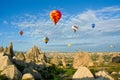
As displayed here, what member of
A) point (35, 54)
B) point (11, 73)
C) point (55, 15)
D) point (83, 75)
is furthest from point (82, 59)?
point (11, 73)

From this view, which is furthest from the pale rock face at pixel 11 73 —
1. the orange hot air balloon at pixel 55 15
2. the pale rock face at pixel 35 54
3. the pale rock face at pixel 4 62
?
the pale rock face at pixel 35 54

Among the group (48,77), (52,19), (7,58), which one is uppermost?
(52,19)

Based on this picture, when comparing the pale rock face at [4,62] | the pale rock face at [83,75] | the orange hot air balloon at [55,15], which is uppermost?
the orange hot air balloon at [55,15]

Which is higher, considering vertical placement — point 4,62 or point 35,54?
point 35,54

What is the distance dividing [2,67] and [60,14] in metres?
19.1

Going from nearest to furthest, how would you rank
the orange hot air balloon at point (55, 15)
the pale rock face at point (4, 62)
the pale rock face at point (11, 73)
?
the pale rock face at point (11, 73) → the pale rock face at point (4, 62) → the orange hot air balloon at point (55, 15)

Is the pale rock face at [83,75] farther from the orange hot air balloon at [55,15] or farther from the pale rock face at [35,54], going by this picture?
the pale rock face at [35,54]

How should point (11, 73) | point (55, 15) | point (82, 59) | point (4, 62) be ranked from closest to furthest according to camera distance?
point (11, 73)
point (4, 62)
point (55, 15)
point (82, 59)

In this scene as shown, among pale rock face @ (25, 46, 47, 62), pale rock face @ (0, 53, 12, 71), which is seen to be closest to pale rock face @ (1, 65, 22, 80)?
pale rock face @ (0, 53, 12, 71)

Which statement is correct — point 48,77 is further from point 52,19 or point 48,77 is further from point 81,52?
point 81,52

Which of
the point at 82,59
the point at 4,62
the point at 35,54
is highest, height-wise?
Result: the point at 35,54

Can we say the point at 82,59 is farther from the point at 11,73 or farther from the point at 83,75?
the point at 11,73

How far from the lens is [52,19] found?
6022 cm

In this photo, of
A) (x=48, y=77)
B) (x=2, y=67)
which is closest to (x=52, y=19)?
(x=48, y=77)
